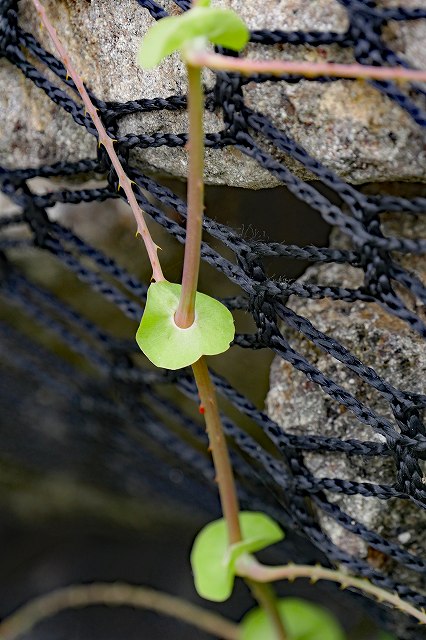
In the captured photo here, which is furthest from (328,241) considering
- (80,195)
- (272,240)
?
(80,195)

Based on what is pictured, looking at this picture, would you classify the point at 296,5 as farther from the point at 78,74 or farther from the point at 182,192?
the point at 182,192

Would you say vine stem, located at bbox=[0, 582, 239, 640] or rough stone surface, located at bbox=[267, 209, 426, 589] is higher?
rough stone surface, located at bbox=[267, 209, 426, 589]

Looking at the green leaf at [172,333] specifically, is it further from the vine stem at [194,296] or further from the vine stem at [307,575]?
the vine stem at [307,575]

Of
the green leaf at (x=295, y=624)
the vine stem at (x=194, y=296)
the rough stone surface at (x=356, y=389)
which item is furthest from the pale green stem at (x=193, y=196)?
the green leaf at (x=295, y=624)

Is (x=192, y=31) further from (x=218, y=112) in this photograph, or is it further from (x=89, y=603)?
(x=89, y=603)

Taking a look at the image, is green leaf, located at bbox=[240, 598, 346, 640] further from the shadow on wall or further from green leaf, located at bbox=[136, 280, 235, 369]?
green leaf, located at bbox=[136, 280, 235, 369]

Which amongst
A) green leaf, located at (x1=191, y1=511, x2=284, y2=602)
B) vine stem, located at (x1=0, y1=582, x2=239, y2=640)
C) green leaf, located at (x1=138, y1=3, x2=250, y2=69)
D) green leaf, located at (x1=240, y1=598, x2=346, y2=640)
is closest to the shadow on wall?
vine stem, located at (x1=0, y1=582, x2=239, y2=640)
